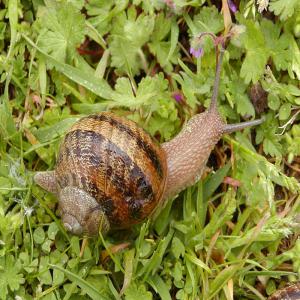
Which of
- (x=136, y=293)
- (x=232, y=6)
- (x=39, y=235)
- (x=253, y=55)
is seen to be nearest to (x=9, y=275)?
(x=39, y=235)

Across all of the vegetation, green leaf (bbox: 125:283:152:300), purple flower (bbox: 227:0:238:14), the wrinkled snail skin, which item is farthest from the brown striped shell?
purple flower (bbox: 227:0:238:14)

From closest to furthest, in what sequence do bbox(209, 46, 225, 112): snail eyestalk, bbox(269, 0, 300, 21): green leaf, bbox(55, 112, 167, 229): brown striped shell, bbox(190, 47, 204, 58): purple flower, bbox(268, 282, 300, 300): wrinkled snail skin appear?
1. bbox(55, 112, 167, 229): brown striped shell
2. bbox(268, 282, 300, 300): wrinkled snail skin
3. bbox(269, 0, 300, 21): green leaf
4. bbox(209, 46, 225, 112): snail eyestalk
5. bbox(190, 47, 204, 58): purple flower

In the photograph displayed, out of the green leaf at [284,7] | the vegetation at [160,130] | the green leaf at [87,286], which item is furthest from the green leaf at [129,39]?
the green leaf at [87,286]

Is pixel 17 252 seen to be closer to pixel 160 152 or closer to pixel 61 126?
pixel 61 126

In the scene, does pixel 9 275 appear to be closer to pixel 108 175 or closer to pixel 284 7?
pixel 108 175

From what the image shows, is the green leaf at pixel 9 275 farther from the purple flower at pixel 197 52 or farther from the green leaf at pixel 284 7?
the green leaf at pixel 284 7

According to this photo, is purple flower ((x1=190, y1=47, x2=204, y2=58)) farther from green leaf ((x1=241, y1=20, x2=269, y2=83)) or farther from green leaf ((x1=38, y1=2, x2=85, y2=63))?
green leaf ((x1=38, y1=2, x2=85, y2=63))

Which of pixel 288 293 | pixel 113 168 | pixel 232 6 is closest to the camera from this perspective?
pixel 113 168
